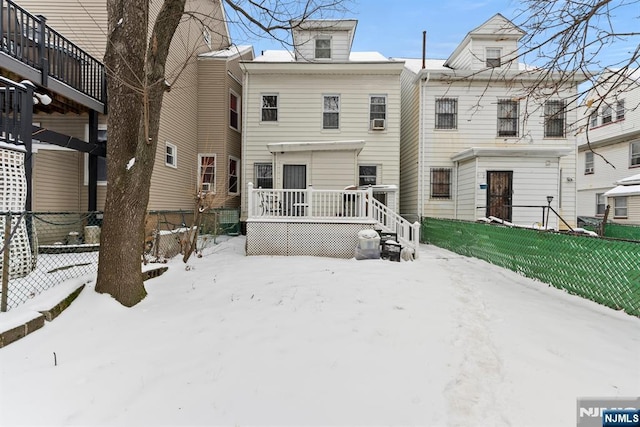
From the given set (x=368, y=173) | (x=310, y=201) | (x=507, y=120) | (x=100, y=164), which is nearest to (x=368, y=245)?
(x=310, y=201)

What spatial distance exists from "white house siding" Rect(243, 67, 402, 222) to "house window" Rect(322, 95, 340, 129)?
17cm

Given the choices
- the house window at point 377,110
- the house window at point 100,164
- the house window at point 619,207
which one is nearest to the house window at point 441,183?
the house window at point 377,110

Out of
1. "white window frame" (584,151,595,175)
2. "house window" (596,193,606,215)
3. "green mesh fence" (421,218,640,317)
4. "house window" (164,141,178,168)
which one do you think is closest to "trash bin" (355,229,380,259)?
"green mesh fence" (421,218,640,317)

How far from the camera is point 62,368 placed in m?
2.80

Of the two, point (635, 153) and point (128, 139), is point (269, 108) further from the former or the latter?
point (635, 153)

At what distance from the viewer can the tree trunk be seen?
4.27 meters

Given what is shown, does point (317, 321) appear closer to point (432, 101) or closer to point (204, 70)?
point (432, 101)

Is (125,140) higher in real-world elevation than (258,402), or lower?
higher

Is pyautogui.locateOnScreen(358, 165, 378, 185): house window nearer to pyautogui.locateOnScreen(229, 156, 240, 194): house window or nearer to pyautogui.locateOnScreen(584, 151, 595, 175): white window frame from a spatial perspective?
pyautogui.locateOnScreen(229, 156, 240, 194): house window

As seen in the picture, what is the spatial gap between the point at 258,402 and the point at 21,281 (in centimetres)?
469

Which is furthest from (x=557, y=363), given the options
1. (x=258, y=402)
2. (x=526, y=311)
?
(x=258, y=402)

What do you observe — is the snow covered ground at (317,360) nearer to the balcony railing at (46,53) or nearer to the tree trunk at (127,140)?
the tree trunk at (127,140)

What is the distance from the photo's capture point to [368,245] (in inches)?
311

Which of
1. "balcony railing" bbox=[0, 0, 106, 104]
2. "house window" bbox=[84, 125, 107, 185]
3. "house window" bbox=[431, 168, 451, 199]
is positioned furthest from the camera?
"house window" bbox=[431, 168, 451, 199]
